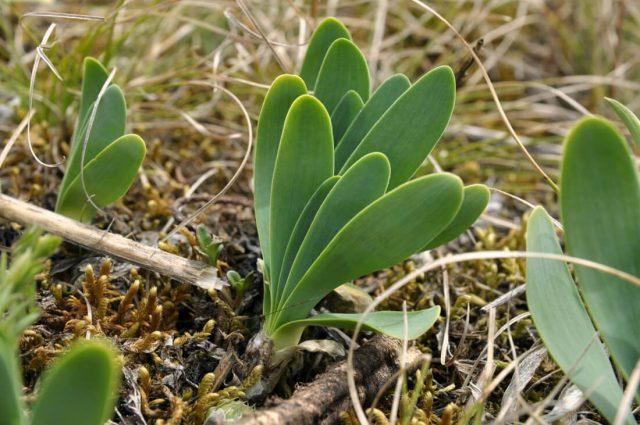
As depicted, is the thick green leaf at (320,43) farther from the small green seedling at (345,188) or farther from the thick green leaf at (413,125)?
the thick green leaf at (413,125)

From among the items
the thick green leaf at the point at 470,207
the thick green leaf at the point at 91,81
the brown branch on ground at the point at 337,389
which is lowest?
the brown branch on ground at the point at 337,389

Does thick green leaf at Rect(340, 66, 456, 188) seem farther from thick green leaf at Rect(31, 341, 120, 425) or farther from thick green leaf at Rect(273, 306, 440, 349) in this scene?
thick green leaf at Rect(31, 341, 120, 425)

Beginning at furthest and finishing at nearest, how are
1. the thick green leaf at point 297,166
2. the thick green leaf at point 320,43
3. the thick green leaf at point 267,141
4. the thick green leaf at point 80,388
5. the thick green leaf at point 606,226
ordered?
the thick green leaf at point 320,43
the thick green leaf at point 267,141
the thick green leaf at point 297,166
the thick green leaf at point 606,226
the thick green leaf at point 80,388

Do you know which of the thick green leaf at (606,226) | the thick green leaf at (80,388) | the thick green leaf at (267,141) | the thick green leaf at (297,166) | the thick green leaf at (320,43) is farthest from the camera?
the thick green leaf at (320,43)

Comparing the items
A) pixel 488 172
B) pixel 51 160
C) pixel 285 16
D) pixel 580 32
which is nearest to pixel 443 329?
pixel 488 172

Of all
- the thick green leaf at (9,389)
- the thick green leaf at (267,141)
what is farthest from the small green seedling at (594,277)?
the thick green leaf at (9,389)

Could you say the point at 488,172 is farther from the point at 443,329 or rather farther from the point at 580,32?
→ the point at 580,32
